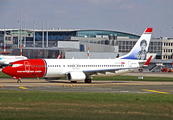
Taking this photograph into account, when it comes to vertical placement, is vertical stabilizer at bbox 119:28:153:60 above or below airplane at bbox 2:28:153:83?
above

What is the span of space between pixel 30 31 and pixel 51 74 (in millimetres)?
151641

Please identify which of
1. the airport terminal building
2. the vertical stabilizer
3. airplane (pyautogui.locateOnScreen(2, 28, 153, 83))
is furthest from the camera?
the airport terminal building

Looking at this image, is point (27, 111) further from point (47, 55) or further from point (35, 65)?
point (47, 55)

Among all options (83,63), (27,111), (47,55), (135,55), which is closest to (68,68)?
(83,63)

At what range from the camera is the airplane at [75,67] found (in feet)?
141

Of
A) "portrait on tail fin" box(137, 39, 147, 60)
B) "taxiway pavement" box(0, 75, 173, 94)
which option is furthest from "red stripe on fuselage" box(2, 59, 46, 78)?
"portrait on tail fin" box(137, 39, 147, 60)

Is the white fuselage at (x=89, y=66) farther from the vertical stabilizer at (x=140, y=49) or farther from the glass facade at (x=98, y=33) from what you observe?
the glass facade at (x=98, y=33)

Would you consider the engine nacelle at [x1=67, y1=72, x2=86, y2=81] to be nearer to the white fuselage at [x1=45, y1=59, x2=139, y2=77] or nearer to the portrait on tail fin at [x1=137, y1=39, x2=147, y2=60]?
the white fuselage at [x1=45, y1=59, x2=139, y2=77]

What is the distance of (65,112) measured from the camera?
653 inches

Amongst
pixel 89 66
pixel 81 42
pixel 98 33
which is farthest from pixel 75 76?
pixel 98 33

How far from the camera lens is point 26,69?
42.8 meters

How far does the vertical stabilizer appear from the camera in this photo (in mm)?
49719

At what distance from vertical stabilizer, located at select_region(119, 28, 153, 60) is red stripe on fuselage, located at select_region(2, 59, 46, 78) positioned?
1479 centimetres

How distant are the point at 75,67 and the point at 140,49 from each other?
1248 centimetres
